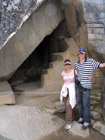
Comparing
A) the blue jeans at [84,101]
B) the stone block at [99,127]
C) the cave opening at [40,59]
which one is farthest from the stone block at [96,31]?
the stone block at [99,127]

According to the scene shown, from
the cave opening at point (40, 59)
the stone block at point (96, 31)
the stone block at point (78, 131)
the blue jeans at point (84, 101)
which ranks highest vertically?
the stone block at point (96, 31)

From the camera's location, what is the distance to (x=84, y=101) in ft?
9.23

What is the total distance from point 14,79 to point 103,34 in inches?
145

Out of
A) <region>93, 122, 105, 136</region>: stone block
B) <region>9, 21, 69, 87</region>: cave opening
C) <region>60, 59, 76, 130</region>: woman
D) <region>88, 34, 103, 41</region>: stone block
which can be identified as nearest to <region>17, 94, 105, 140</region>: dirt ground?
<region>93, 122, 105, 136</region>: stone block

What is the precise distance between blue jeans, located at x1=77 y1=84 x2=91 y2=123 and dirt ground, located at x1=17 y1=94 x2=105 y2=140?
254mm

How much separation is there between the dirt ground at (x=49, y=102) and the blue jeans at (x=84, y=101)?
0.25 meters

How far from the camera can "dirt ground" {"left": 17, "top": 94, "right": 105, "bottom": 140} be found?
2.67 meters

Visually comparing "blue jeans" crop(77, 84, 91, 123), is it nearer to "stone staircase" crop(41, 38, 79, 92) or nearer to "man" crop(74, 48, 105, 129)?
"man" crop(74, 48, 105, 129)

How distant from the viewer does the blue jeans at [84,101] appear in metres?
2.79

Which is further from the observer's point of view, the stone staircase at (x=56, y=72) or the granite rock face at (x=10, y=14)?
the stone staircase at (x=56, y=72)

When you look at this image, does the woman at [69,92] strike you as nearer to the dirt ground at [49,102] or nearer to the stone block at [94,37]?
the dirt ground at [49,102]

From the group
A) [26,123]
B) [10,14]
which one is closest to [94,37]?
[10,14]

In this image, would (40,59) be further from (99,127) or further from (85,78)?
(99,127)

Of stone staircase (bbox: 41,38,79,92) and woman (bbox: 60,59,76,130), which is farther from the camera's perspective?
stone staircase (bbox: 41,38,79,92)
